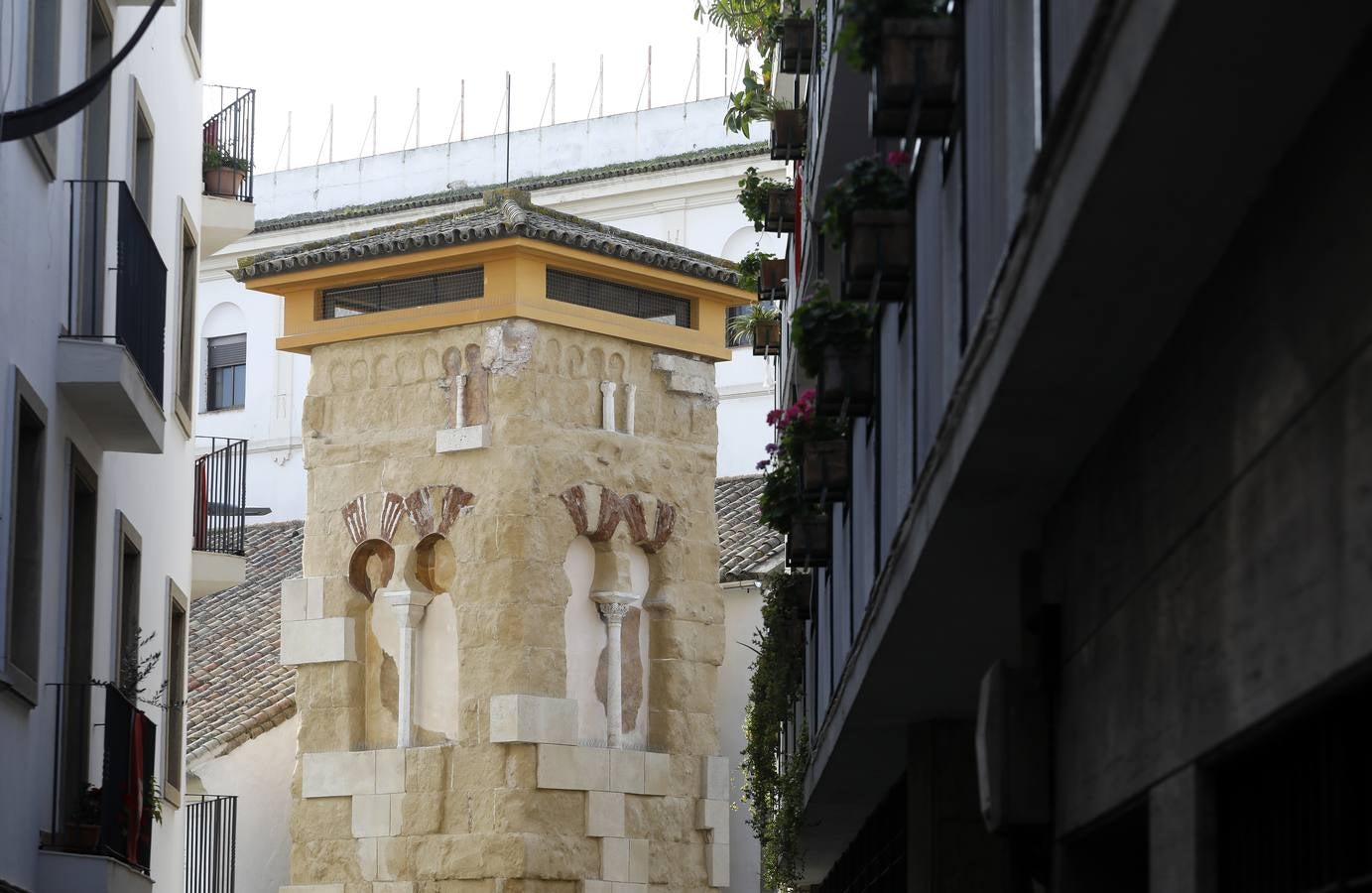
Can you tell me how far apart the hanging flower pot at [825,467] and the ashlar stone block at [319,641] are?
42.2 ft

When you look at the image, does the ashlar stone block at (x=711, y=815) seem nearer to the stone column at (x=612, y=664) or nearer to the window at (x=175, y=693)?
the stone column at (x=612, y=664)

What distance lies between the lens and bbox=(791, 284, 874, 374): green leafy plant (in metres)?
11.1

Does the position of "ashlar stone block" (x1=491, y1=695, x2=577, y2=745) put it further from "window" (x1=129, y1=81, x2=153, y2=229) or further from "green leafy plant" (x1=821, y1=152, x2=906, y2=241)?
"green leafy plant" (x1=821, y1=152, x2=906, y2=241)

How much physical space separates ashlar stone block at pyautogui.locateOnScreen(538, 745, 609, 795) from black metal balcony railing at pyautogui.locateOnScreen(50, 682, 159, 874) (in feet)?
30.1

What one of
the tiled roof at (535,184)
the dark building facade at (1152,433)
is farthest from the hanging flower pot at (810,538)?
the tiled roof at (535,184)

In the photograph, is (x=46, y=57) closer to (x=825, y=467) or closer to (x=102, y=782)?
(x=102, y=782)

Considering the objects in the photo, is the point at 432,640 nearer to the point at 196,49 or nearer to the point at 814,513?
the point at 196,49

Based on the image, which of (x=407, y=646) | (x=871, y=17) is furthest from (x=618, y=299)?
(x=871, y=17)

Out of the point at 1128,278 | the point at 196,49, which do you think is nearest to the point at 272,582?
the point at 196,49

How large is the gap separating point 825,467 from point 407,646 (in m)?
12.7

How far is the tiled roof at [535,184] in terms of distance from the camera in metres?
35.0

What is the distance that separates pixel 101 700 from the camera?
15109 millimetres

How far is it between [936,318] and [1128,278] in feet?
9.59

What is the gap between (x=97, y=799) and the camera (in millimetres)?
13812
